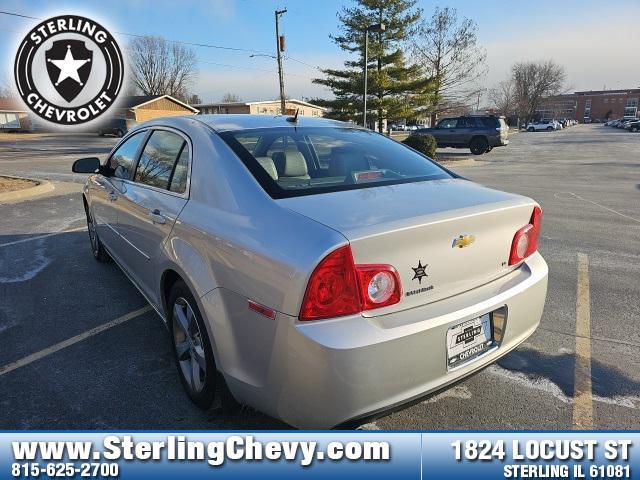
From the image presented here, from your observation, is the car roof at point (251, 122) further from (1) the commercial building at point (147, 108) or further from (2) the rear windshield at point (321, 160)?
(1) the commercial building at point (147, 108)

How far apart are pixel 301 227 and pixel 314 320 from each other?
384mm

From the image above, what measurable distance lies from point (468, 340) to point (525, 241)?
727mm

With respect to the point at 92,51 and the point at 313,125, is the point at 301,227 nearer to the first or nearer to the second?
the point at 313,125

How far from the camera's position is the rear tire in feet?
72.7

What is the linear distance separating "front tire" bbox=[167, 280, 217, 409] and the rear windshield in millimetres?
792

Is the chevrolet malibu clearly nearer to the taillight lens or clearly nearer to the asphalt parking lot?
the taillight lens

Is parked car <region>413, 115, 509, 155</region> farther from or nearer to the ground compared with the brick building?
nearer to the ground

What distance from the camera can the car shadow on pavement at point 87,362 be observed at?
249 centimetres

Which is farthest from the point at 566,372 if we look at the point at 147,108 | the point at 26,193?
the point at 147,108

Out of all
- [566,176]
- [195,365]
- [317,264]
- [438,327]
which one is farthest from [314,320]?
[566,176]

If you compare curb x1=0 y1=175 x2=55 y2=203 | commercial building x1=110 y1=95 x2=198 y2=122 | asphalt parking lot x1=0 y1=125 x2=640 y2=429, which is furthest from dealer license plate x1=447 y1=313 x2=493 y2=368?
commercial building x1=110 y1=95 x2=198 y2=122

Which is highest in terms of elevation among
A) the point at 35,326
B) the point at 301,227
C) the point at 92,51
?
the point at 92,51

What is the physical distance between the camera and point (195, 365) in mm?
2545

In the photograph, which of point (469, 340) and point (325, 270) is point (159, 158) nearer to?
point (325, 270)
